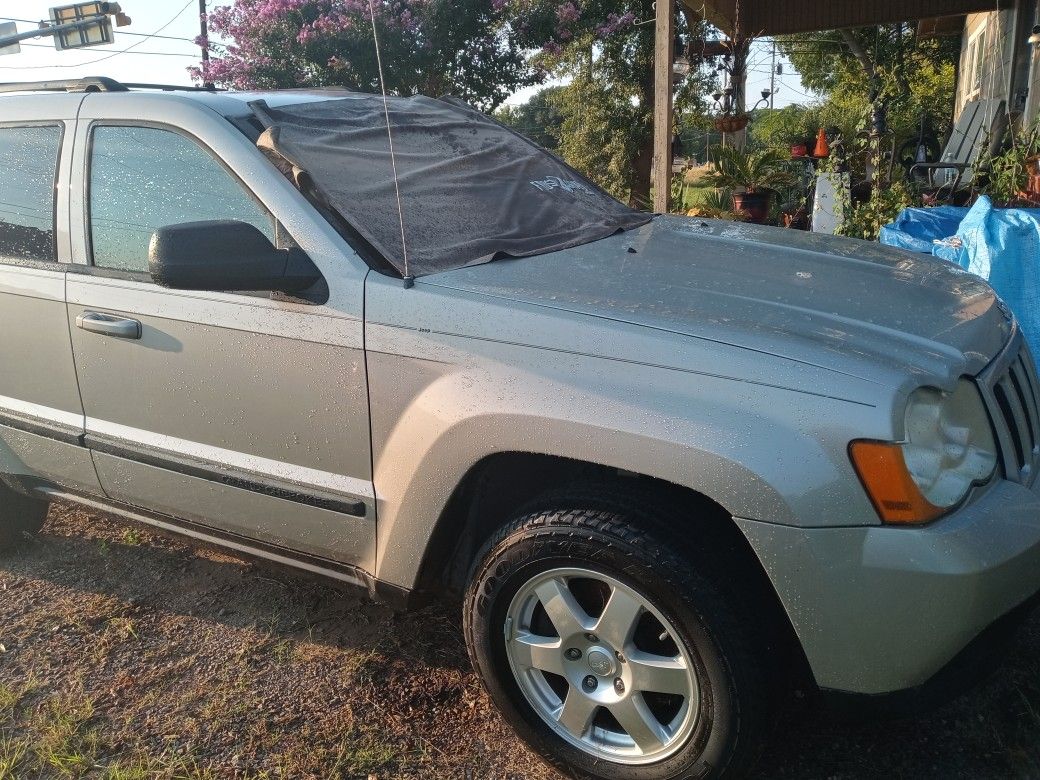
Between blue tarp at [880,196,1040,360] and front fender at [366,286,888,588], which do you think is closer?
front fender at [366,286,888,588]

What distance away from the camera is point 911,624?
176 cm

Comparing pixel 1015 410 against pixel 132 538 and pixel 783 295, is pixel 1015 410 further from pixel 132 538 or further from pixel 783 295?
pixel 132 538

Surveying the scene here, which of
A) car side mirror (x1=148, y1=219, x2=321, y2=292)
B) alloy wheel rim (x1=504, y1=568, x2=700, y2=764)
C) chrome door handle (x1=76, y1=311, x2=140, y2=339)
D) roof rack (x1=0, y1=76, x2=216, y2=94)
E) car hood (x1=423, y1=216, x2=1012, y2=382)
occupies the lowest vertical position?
alloy wheel rim (x1=504, y1=568, x2=700, y2=764)

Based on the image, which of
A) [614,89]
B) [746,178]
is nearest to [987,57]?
[614,89]

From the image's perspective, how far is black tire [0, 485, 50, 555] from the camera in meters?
3.51

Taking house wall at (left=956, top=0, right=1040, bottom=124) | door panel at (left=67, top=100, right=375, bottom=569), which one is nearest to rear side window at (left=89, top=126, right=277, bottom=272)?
door panel at (left=67, top=100, right=375, bottom=569)

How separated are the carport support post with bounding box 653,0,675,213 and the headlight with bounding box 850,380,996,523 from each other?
500 cm

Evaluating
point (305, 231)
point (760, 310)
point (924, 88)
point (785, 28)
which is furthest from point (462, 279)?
point (924, 88)

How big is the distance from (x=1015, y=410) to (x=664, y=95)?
5.12m

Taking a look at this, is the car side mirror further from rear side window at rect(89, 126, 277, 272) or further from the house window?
the house window

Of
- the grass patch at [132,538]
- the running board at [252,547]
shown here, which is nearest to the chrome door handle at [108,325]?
the running board at [252,547]

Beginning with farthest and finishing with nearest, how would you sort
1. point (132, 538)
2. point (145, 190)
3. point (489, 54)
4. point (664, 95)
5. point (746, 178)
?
1. point (489, 54)
2. point (746, 178)
3. point (664, 95)
4. point (132, 538)
5. point (145, 190)

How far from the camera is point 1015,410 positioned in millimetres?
2143

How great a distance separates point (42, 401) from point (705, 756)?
2.35 metres
